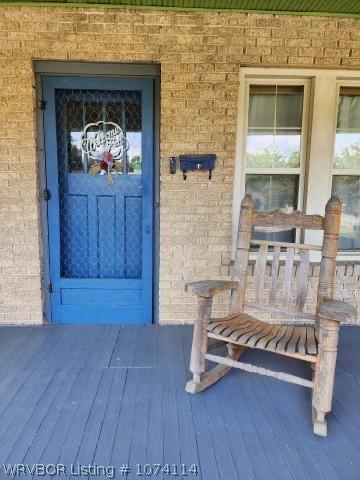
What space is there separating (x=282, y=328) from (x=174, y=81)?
78.8 inches

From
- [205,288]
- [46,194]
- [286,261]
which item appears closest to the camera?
[205,288]

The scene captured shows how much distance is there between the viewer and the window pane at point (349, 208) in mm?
3148

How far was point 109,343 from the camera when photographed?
9.16 ft

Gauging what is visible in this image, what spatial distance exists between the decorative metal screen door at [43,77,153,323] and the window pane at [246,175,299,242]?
0.91 m

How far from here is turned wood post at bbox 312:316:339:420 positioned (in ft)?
5.90

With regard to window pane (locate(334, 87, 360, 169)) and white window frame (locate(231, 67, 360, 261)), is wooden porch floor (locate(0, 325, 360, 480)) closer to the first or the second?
white window frame (locate(231, 67, 360, 261))

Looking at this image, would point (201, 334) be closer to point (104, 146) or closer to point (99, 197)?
point (99, 197)

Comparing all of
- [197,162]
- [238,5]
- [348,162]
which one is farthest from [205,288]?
[238,5]

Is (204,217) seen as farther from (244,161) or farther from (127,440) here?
(127,440)

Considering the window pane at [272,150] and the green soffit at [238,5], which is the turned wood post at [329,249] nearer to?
the window pane at [272,150]

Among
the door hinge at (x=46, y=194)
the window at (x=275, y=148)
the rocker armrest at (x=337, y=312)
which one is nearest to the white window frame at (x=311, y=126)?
the window at (x=275, y=148)

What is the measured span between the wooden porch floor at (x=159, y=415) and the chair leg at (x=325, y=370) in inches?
3.7

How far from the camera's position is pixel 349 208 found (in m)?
3.19

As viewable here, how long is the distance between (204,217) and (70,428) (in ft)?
5.89
